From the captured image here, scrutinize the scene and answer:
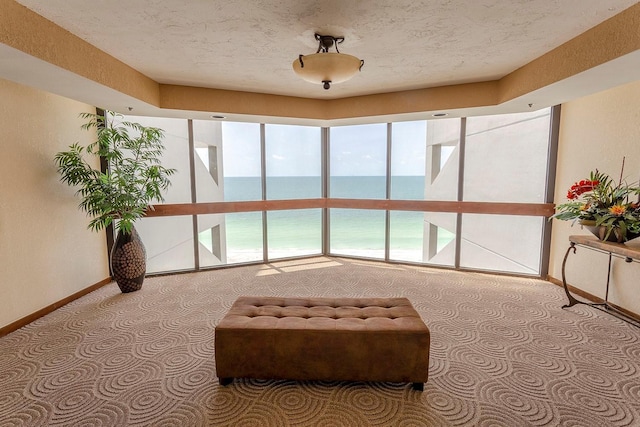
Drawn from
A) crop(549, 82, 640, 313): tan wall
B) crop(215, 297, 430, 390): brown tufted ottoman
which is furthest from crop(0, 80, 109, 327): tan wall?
crop(549, 82, 640, 313): tan wall

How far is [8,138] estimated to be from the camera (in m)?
2.88

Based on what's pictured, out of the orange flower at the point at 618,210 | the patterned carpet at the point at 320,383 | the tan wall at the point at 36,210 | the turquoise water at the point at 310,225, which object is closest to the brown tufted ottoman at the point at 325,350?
the patterned carpet at the point at 320,383

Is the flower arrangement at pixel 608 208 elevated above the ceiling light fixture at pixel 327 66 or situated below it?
below

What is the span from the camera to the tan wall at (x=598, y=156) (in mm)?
Answer: 3102

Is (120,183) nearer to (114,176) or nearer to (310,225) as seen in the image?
(114,176)

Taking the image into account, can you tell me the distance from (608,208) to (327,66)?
3143mm

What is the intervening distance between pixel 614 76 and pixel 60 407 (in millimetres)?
5002

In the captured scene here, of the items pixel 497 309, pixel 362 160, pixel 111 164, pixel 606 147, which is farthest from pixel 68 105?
pixel 362 160

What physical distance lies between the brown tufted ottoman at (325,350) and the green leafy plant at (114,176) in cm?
258

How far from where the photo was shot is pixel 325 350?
1.92 meters

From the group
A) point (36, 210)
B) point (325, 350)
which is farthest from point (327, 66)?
point (36, 210)

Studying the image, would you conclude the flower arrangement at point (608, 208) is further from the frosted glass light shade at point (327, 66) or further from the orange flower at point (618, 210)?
the frosted glass light shade at point (327, 66)

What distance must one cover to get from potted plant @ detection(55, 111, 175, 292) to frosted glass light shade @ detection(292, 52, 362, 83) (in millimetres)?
2551

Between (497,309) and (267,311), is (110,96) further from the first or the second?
(497,309)
